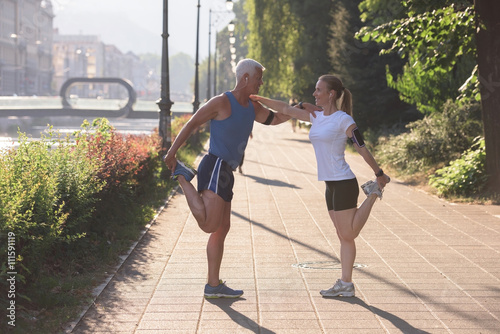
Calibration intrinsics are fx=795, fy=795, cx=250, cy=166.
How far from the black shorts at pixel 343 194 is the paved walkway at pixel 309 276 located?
31.0 inches

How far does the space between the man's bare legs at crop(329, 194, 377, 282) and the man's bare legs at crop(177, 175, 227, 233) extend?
103 cm

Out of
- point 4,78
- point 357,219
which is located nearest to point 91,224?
point 357,219

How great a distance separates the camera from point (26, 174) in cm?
723

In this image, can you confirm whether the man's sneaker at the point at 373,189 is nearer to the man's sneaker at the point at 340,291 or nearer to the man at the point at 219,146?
the man's sneaker at the point at 340,291

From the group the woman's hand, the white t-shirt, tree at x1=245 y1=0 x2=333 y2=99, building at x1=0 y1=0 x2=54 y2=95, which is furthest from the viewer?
building at x1=0 y1=0 x2=54 y2=95

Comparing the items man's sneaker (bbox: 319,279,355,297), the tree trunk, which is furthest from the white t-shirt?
the tree trunk

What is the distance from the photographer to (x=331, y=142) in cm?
648

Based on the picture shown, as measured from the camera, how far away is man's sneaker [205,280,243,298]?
662 centimetres

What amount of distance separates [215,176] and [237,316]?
1.11 m

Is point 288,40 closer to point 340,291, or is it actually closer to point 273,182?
point 273,182

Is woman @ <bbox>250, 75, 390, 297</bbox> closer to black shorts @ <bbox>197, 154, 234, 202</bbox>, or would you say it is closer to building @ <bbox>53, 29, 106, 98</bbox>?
black shorts @ <bbox>197, 154, 234, 202</bbox>

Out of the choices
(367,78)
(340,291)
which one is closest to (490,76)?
(340,291)

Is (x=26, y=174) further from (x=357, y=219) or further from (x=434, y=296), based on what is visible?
(x=434, y=296)

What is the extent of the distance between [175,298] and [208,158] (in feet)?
4.05
